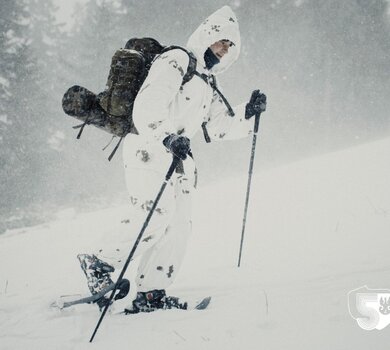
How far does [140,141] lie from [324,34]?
3632cm

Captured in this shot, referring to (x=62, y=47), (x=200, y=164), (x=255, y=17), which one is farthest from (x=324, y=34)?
(x=62, y=47)

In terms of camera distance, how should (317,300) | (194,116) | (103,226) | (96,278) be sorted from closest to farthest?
(317,300) < (96,278) < (194,116) < (103,226)

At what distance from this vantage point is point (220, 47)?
3.49 metres

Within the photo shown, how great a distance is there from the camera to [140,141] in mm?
3121

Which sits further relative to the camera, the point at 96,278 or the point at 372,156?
the point at 372,156

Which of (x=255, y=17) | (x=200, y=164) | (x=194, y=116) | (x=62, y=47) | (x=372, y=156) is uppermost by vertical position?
(x=255, y=17)

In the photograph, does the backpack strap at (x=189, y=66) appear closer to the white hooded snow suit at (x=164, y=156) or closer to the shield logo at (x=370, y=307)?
the white hooded snow suit at (x=164, y=156)

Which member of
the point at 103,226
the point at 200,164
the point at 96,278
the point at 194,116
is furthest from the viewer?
the point at 200,164

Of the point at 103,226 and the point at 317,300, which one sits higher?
the point at 103,226

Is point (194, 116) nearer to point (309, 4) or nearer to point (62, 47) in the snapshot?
point (62, 47)

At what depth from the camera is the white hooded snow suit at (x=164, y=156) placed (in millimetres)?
2924

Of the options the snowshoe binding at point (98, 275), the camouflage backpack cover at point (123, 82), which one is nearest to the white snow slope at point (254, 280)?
the snowshoe binding at point (98, 275)

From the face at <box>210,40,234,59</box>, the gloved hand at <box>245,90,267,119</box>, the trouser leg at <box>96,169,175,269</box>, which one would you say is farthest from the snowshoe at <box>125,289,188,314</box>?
the face at <box>210,40,234,59</box>

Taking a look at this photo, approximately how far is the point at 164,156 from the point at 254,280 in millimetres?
1525
